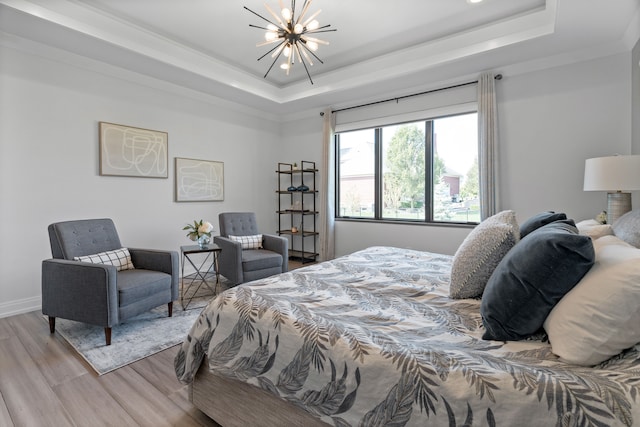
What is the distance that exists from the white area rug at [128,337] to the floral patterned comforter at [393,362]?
0.96 metres

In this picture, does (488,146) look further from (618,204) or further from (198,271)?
(198,271)

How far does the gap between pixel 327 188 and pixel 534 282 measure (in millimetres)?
4242

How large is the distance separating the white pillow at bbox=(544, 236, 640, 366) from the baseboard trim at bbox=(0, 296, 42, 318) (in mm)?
4347

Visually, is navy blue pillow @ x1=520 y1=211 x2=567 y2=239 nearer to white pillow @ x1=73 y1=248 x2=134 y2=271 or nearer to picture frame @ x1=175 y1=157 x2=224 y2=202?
white pillow @ x1=73 y1=248 x2=134 y2=271

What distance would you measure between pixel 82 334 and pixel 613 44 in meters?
5.68

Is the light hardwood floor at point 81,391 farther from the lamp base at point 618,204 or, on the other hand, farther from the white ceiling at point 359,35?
the lamp base at point 618,204

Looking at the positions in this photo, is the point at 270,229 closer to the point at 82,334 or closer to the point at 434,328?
the point at 82,334

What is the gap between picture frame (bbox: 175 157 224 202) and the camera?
176 inches

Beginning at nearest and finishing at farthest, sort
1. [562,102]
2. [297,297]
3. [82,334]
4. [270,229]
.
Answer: [297,297] < [82,334] < [562,102] < [270,229]

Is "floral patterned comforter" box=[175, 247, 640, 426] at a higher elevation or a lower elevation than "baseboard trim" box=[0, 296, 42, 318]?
higher

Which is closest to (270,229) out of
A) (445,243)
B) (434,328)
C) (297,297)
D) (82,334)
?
(445,243)

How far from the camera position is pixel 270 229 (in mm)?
5941

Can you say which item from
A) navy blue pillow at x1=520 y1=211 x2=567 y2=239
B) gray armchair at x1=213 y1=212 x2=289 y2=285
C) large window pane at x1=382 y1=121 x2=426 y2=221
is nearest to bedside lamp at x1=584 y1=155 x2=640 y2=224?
navy blue pillow at x1=520 y1=211 x2=567 y2=239

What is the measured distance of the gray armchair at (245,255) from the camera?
3674 mm
